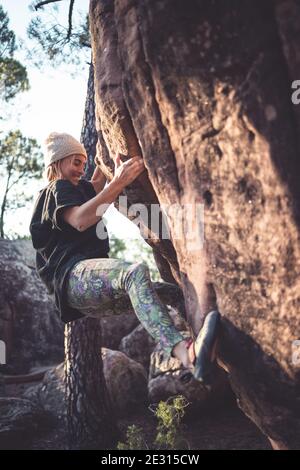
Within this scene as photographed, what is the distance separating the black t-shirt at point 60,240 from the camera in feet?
16.0

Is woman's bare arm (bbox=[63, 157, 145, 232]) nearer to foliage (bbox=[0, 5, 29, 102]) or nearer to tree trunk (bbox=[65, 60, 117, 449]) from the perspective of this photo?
tree trunk (bbox=[65, 60, 117, 449])

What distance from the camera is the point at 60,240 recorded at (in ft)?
16.7

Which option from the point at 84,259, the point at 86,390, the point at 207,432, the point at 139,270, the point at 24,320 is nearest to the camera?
the point at 139,270

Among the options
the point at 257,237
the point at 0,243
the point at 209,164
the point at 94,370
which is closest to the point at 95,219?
the point at 209,164

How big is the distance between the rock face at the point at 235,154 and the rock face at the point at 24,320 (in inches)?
320

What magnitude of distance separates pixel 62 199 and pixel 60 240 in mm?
438

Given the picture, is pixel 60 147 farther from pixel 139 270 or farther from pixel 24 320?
pixel 24 320

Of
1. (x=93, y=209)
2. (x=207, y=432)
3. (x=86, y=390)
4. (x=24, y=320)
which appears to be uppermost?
(x=93, y=209)

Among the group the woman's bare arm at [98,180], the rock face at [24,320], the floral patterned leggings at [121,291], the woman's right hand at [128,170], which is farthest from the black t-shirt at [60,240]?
the rock face at [24,320]

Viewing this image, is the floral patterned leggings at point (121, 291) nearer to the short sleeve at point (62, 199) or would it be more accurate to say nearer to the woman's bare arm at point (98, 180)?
the short sleeve at point (62, 199)

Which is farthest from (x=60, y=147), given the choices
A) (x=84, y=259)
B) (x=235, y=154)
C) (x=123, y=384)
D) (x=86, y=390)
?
(x=123, y=384)

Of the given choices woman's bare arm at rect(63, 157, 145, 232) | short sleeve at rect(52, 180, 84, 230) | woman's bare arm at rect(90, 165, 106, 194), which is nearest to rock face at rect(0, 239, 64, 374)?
woman's bare arm at rect(90, 165, 106, 194)

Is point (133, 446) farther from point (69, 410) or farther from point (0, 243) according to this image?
point (0, 243)

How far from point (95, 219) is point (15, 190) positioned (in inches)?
643
